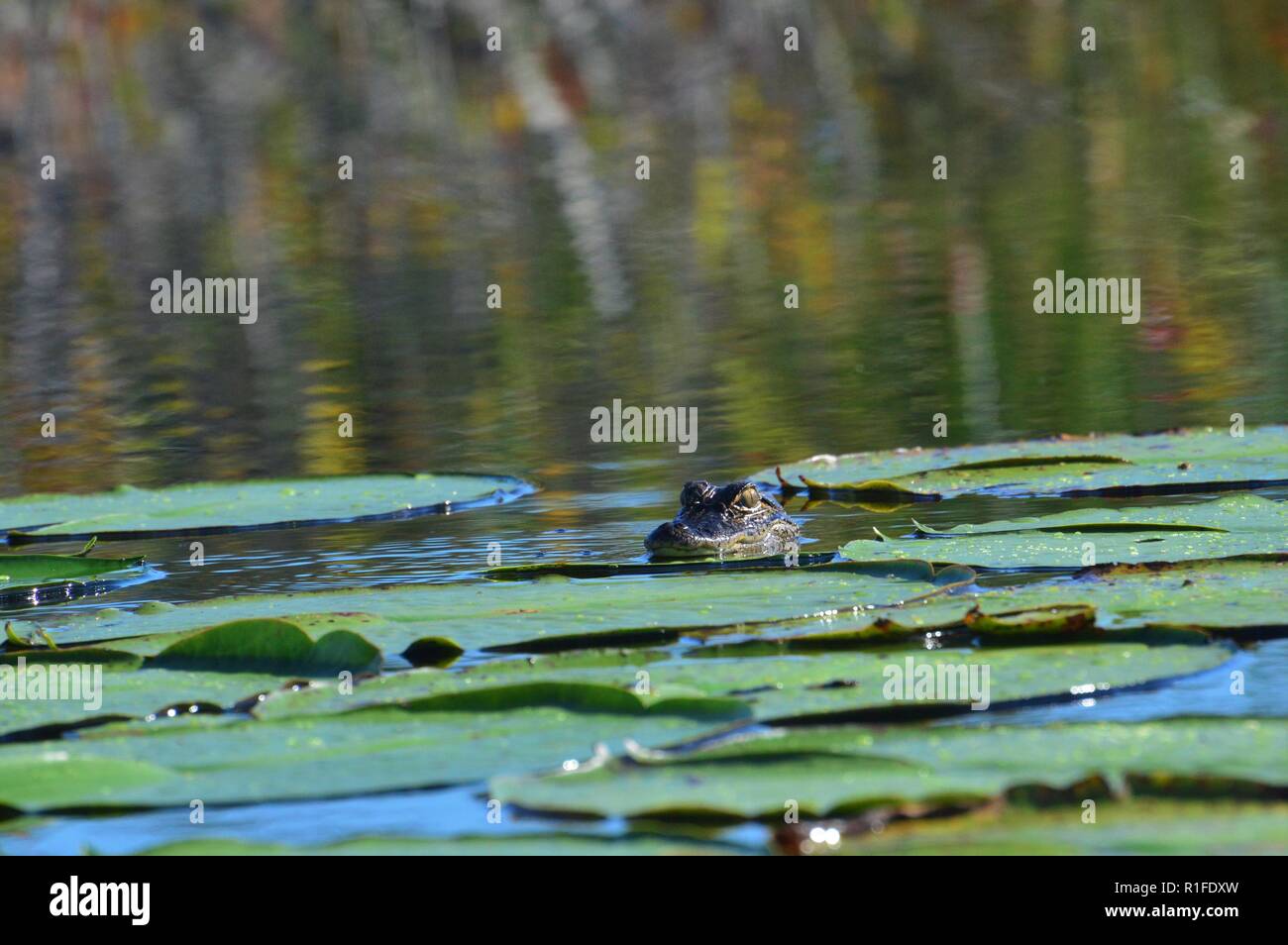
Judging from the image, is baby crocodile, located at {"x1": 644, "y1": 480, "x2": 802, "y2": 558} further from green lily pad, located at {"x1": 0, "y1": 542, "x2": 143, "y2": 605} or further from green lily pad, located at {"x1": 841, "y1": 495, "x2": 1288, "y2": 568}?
green lily pad, located at {"x1": 0, "y1": 542, "x2": 143, "y2": 605}

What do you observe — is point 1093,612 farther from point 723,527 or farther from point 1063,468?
point 1063,468

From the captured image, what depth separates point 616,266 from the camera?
639 inches

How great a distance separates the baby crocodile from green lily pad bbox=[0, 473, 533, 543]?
4.17ft

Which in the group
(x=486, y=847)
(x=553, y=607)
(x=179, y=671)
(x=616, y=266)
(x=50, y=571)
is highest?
(x=616, y=266)

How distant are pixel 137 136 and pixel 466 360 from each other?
20796mm

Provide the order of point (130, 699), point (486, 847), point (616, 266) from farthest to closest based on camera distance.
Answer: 1. point (616, 266)
2. point (130, 699)
3. point (486, 847)

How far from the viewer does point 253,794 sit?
352cm

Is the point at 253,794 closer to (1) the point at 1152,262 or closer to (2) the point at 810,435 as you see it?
(2) the point at 810,435

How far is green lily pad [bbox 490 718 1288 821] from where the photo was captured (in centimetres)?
320

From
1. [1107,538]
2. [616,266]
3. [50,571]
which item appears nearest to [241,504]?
[50,571]

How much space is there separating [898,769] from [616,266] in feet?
43.0

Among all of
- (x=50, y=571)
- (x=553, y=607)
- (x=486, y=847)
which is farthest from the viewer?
(x=50, y=571)
